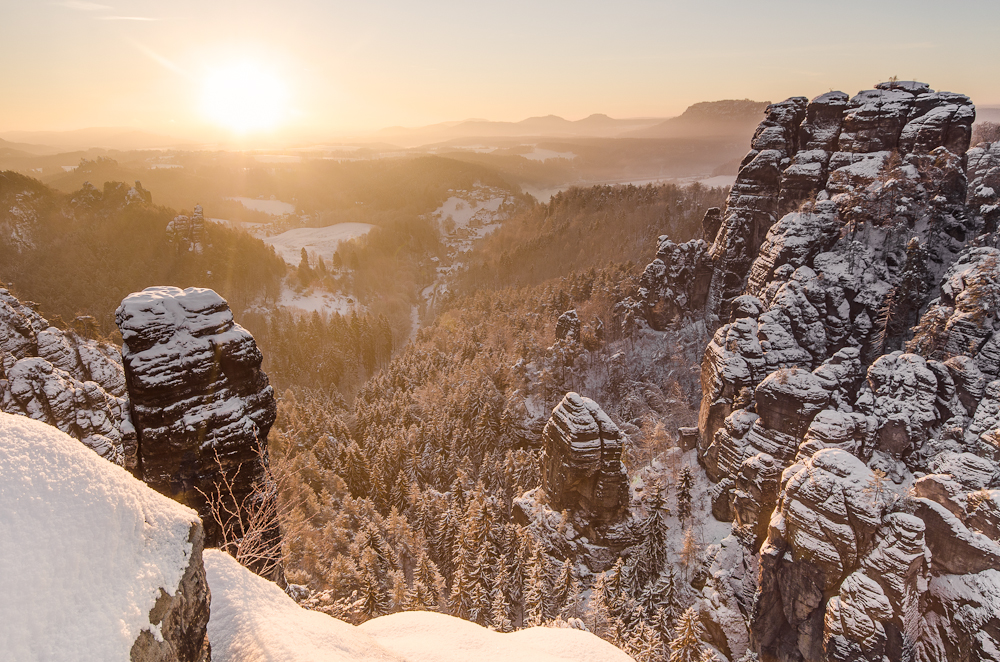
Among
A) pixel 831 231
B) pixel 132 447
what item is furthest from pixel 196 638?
pixel 831 231

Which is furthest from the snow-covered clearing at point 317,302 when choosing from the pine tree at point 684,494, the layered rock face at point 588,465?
the pine tree at point 684,494

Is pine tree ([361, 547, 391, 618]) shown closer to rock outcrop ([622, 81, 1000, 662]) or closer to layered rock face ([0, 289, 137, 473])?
layered rock face ([0, 289, 137, 473])

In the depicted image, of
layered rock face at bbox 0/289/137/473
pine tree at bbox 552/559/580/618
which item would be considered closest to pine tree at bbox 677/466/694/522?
pine tree at bbox 552/559/580/618

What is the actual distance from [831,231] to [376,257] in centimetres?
13707

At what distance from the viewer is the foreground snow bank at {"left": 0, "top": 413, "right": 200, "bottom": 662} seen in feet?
10.8

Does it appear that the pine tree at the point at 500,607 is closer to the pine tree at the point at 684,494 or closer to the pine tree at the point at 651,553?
the pine tree at the point at 651,553

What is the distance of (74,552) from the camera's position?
3719 mm

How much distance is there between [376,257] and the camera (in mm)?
152125

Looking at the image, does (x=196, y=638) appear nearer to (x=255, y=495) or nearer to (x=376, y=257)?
(x=255, y=495)

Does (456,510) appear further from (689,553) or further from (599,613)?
(689,553)

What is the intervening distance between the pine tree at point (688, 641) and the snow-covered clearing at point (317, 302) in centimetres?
10753

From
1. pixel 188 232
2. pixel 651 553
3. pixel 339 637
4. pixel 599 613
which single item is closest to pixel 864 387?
pixel 651 553

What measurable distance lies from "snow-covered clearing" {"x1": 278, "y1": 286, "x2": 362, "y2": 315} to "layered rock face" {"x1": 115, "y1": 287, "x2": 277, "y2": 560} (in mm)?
102500

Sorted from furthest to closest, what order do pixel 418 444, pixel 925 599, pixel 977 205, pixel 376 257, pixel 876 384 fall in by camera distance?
pixel 376 257 < pixel 418 444 < pixel 977 205 < pixel 876 384 < pixel 925 599
